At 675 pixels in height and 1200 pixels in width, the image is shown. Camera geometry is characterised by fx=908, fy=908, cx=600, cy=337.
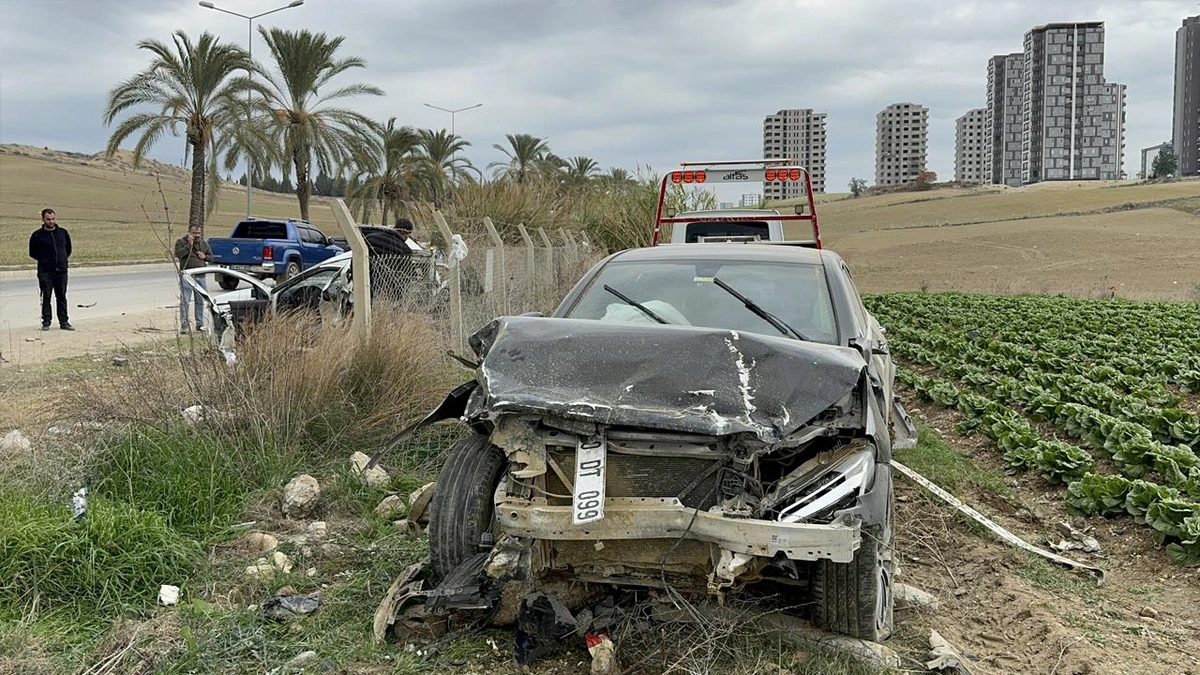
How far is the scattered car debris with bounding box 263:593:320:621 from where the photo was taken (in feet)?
12.5

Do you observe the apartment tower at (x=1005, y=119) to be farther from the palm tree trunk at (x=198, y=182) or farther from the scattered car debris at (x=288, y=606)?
the scattered car debris at (x=288, y=606)

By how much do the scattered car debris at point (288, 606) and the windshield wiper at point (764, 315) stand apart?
2.41 meters

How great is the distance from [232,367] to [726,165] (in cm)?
784

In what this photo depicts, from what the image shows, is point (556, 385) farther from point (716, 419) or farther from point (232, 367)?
point (232, 367)

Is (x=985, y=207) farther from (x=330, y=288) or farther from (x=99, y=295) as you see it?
(x=330, y=288)

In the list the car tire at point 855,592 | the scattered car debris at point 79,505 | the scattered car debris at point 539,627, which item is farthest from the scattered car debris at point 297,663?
the car tire at point 855,592

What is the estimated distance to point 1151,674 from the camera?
365cm

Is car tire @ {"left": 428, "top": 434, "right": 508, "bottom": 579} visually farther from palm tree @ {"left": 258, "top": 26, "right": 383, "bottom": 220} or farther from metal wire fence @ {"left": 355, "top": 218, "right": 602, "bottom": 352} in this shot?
palm tree @ {"left": 258, "top": 26, "right": 383, "bottom": 220}

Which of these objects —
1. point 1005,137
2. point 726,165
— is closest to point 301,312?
point 726,165

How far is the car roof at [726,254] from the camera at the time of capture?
199 inches

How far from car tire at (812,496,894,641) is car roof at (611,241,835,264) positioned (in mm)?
1871

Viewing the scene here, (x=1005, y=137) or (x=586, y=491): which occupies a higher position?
(x=1005, y=137)

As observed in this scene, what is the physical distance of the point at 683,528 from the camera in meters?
3.11

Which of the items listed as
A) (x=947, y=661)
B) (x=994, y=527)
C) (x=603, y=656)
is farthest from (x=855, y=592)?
(x=994, y=527)
